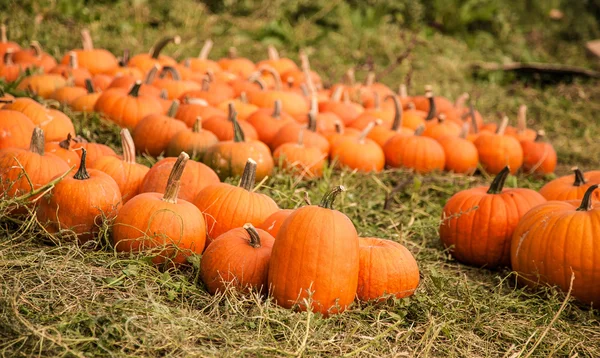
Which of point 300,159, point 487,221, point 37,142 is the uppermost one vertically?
point 37,142

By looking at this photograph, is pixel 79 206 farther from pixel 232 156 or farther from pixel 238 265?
pixel 232 156

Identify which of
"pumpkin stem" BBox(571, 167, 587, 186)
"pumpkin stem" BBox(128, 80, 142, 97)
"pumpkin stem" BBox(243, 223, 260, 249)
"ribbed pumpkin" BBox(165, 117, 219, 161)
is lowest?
"ribbed pumpkin" BBox(165, 117, 219, 161)

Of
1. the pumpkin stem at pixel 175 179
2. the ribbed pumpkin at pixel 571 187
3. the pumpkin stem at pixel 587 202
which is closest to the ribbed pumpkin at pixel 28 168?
the pumpkin stem at pixel 175 179

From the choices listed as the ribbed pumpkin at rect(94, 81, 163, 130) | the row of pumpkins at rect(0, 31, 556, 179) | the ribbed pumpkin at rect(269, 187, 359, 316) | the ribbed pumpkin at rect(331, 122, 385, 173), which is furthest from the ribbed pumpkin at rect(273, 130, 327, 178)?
the ribbed pumpkin at rect(269, 187, 359, 316)

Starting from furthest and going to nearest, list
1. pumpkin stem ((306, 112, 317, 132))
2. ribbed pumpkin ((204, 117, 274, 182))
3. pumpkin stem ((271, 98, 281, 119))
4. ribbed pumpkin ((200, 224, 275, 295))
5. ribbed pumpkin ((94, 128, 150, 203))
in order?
pumpkin stem ((271, 98, 281, 119)), pumpkin stem ((306, 112, 317, 132)), ribbed pumpkin ((204, 117, 274, 182)), ribbed pumpkin ((94, 128, 150, 203)), ribbed pumpkin ((200, 224, 275, 295))

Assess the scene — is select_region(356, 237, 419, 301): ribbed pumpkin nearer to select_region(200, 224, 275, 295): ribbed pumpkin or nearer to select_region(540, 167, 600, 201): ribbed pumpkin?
select_region(200, 224, 275, 295): ribbed pumpkin

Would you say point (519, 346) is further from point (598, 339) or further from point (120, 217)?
point (120, 217)

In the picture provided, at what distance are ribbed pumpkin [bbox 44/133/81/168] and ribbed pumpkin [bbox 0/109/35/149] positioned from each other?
0.69ft

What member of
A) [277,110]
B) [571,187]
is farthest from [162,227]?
[277,110]

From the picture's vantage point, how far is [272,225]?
10.8ft

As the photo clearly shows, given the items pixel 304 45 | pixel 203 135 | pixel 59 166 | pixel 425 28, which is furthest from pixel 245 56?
pixel 59 166

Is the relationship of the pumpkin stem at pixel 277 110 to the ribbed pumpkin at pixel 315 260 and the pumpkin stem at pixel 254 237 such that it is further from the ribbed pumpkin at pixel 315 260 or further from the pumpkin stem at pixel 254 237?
the ribbed pumpkin at pixel 315 260

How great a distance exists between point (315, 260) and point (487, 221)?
5.05ft

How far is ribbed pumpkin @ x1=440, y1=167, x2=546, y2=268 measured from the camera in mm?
3879
